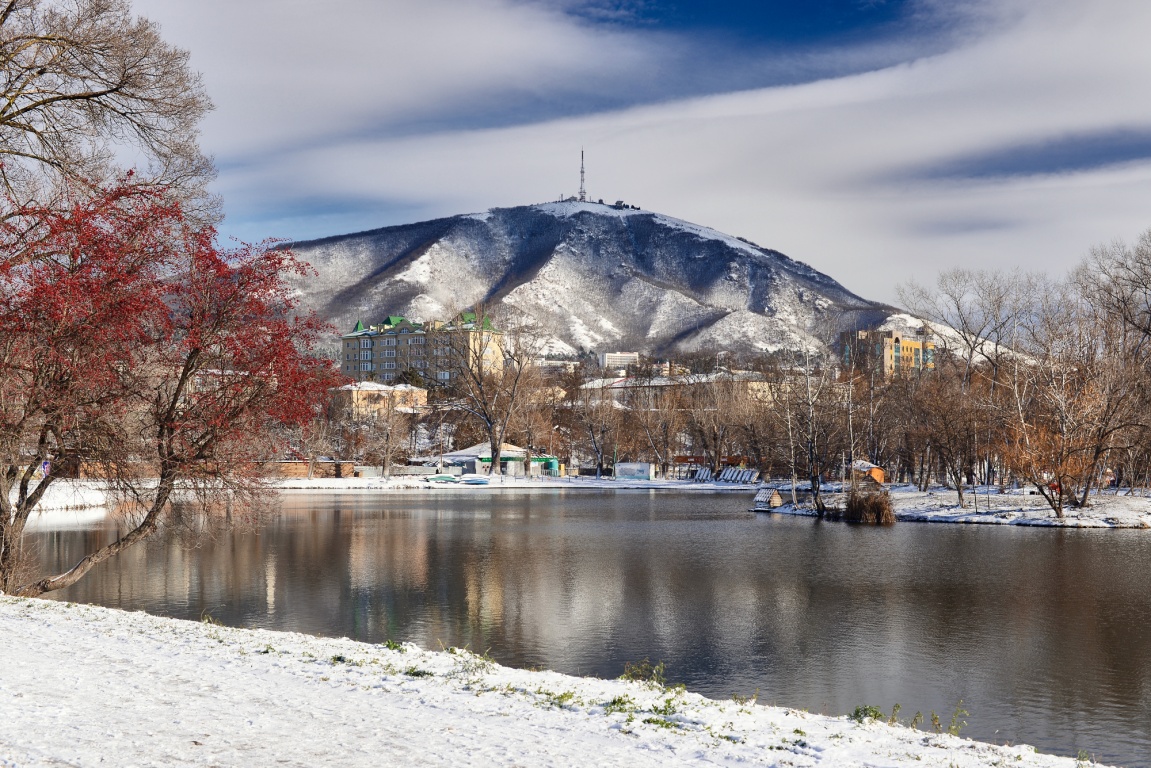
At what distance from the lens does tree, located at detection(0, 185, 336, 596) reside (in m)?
16.2

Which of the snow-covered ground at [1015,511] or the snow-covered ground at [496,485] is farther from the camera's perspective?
the snow-covered ground at [496,485]

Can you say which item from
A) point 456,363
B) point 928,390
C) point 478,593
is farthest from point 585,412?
point 478,593

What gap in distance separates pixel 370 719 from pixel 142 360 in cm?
1135

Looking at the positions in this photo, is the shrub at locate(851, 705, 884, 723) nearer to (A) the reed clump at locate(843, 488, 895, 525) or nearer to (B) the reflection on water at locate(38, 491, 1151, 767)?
(B) the reflection on water at locate(38, 491, 1151, 767)

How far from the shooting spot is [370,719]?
28.8 ft

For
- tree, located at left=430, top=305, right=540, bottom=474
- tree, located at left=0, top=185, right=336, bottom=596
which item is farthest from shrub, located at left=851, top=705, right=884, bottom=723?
tree, located at left=430, top=305, right=540, bottom=474

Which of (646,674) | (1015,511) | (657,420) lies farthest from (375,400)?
(646,674)

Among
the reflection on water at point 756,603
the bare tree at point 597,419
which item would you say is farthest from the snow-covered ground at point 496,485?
the reflection on water at point 756,603

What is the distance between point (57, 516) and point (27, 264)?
Result: 1323 inches

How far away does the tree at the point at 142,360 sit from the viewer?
53.0 ft

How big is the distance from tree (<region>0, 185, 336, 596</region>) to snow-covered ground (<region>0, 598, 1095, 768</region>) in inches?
210

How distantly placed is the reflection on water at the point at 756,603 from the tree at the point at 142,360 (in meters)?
3.25

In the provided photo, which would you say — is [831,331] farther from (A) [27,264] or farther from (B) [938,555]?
(A) [27,264]

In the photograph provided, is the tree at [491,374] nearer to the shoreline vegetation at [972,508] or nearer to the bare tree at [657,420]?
the bare tree at [657,420]
